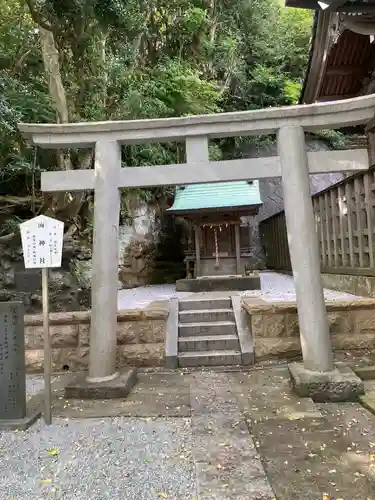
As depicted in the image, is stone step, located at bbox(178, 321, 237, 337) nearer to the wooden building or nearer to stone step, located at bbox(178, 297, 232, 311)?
stone step, located at bbox(178, 297, 232, 311)

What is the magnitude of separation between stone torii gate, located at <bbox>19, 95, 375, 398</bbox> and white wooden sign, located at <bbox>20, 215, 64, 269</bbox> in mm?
826

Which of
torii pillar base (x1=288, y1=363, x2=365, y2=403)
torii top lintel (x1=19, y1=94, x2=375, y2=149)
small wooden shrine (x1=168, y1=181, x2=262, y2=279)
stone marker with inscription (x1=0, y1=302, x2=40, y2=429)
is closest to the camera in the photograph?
stone marker with inscription (x1=0, y1=302, x2=40, y2=429)

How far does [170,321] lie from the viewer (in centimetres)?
627

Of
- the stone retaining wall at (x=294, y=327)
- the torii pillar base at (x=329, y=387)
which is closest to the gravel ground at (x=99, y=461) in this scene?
the torii pillar base at (x=329, y=387)

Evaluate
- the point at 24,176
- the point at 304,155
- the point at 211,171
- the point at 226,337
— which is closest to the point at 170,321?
the point at 226,337

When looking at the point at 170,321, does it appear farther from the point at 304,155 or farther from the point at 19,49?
the point at 19,49

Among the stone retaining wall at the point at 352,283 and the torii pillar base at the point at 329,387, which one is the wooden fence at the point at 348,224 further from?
the torii pillar base at the point at 329,387

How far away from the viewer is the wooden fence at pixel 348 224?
20.5 ft

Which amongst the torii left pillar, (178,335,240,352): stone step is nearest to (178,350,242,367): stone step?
(178,335,240,352): stone step

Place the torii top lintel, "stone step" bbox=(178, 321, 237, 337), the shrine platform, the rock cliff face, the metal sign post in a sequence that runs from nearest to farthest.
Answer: the metal sign post < the torii top lintel < "stone step" bbox=(178, 321, 237, 337) < the shrine platform < the rock cliff face

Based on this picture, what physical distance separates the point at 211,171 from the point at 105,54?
7417 mm

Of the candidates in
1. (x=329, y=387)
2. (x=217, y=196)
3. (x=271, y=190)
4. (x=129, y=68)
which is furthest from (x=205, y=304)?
(x=271, y=190)

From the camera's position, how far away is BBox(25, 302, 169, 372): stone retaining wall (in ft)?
18.5

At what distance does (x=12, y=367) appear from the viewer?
12.4ft
